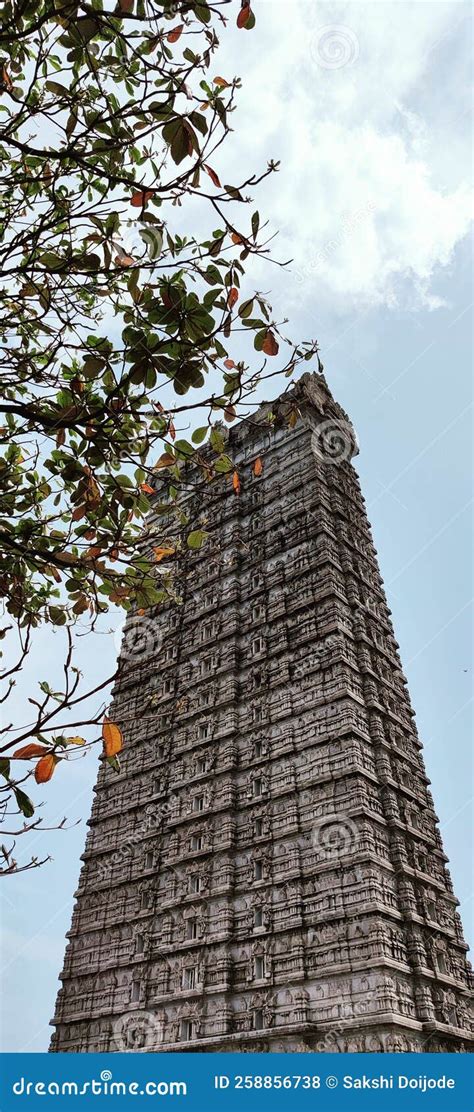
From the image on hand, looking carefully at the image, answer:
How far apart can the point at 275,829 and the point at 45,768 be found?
1673 centimetres

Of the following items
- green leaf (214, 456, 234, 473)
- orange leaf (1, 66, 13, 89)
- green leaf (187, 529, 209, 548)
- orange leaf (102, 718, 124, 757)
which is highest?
orange leaf (1, 66, 13, 89)

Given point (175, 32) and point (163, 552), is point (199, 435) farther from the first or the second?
point (175, 32)

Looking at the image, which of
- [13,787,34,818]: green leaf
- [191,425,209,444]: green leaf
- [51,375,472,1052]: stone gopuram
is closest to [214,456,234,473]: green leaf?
[191,425,209,444]: green leaf

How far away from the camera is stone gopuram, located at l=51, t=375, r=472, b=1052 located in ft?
53.0

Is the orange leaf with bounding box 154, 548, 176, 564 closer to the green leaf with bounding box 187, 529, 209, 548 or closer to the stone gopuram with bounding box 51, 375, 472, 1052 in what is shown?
the green leaf with bounding box 187, 529, 209, 548

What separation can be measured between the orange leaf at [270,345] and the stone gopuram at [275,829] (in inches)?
305

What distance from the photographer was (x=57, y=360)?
17.5ft

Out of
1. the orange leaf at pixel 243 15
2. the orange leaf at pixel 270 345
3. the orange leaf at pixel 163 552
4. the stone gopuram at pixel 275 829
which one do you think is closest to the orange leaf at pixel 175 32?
the orange leaf at pixel 243 15

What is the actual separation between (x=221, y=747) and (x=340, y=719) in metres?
4.62

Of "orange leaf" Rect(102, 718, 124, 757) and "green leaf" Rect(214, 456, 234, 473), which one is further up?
"green leaf" Rect(214, 456, 234, 473)

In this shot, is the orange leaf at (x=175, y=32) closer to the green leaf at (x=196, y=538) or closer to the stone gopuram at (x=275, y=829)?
the green leaf at (x=196, y=538)

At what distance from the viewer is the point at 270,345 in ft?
14.9

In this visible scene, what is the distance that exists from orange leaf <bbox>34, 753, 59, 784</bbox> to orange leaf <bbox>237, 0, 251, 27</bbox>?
4417 mm

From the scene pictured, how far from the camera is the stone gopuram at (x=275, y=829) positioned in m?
16.2
